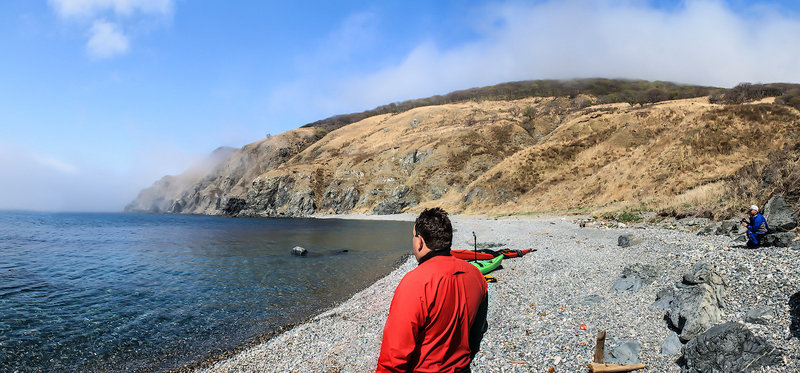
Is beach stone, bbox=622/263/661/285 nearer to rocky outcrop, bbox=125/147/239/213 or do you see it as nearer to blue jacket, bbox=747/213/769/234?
blue jacket, bbox=747/213/769/234

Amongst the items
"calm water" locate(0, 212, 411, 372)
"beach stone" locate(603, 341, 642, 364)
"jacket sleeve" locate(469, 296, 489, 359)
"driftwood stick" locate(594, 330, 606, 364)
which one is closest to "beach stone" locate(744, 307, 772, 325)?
"beach stone" locate(603, 341, 642, 364)

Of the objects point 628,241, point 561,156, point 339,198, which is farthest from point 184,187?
point 628,241

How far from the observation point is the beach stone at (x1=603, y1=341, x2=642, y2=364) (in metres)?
6.60

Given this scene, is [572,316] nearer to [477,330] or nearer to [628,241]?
[477,330]

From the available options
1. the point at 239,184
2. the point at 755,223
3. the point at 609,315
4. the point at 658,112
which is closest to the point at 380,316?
the point at 609,315

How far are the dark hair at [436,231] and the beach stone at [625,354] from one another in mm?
5575

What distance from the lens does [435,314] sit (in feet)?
9.33

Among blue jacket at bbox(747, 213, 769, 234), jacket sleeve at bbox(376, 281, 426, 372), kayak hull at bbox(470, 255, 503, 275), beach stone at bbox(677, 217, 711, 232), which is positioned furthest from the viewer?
beach stone at bbox(677, 217, 711, 232)

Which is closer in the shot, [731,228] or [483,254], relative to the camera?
[731,228]

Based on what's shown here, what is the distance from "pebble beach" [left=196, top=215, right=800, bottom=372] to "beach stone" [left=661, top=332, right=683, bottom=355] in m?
0.13

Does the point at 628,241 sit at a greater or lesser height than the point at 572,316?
greater

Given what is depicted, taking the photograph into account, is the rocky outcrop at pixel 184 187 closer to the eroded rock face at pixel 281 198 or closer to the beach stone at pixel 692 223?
the eroded rock face at pixel 281 198

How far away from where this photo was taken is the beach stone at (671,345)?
6717 mm

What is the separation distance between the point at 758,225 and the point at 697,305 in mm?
6858
